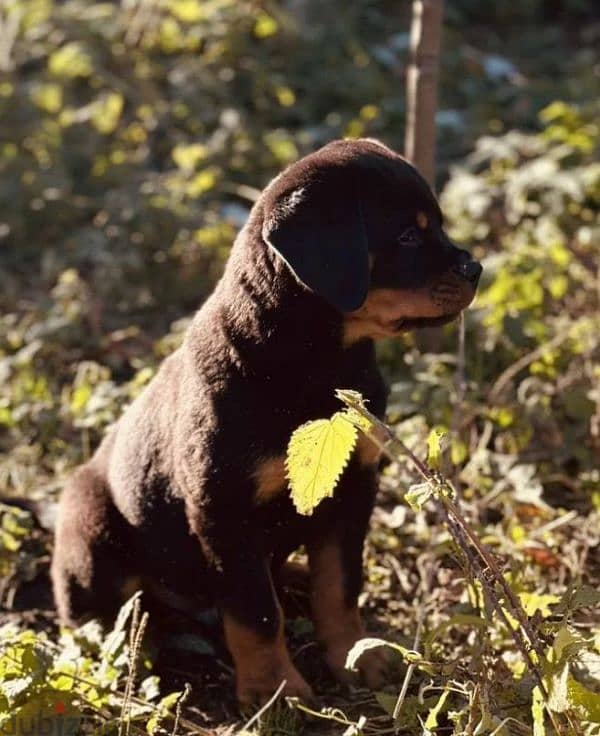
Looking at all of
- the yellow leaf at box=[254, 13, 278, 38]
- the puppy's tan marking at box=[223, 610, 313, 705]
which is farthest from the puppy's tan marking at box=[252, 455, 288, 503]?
the yellow leaf at box=[254, 13, 278, 38]

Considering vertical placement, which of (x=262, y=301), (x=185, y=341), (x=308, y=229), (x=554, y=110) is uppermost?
(x=308, y=229)

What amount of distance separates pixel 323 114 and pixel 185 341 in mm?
4519

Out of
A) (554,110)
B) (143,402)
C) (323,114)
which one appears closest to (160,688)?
(143,402)

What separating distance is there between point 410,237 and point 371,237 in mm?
125

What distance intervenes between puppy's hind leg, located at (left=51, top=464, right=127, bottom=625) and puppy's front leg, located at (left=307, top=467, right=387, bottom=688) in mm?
601

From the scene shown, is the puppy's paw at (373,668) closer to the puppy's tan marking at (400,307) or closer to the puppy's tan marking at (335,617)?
the puppy's tan marking at (335,617)

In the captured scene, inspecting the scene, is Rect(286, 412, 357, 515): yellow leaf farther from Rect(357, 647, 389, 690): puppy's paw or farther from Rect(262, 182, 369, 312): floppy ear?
Rect(357, 647, 389, 690): puppy's paw

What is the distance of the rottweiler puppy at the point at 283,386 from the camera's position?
3.16 metres

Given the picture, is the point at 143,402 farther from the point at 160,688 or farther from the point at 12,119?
the point at 12,119

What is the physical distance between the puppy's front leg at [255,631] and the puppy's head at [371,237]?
27.1 inches

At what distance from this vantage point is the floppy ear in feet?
9.91

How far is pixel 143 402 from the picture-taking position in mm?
3721
